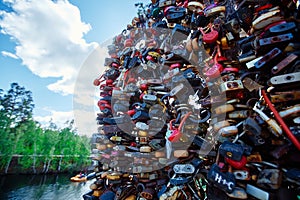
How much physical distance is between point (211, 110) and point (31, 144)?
1002 inches

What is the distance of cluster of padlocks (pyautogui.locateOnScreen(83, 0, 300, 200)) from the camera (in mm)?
776

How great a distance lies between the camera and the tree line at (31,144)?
711 inches

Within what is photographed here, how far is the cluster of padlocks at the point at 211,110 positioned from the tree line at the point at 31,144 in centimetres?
2136

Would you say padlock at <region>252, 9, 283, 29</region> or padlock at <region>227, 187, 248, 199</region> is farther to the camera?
padlock at <region>252, 9, 283, 29</region>

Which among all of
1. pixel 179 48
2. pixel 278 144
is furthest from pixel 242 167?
pixel 179 48

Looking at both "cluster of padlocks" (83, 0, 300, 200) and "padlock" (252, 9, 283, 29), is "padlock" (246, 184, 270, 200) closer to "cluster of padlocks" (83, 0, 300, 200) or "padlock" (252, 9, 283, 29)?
"cluster of padlocks" (83, 0, 300, 200)

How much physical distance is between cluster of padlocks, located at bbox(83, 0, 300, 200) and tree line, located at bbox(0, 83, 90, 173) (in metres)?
21.4

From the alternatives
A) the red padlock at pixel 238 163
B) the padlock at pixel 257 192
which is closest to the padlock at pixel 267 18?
the red padlock at pixel 238 163

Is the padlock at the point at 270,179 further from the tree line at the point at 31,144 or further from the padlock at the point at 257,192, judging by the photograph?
the tree line at the point at 31,144

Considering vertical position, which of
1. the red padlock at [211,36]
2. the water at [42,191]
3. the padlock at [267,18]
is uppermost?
the red padlock at [211,36]

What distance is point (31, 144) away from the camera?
68.7 feet

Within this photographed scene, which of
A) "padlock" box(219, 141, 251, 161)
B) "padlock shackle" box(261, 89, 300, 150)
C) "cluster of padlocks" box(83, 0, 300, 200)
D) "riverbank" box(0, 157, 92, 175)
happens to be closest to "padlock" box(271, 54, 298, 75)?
"cluster of padlocks" box(83, 0, 300, 200)

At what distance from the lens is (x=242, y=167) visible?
2.66ft

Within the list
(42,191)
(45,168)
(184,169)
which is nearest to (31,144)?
(45,168)
